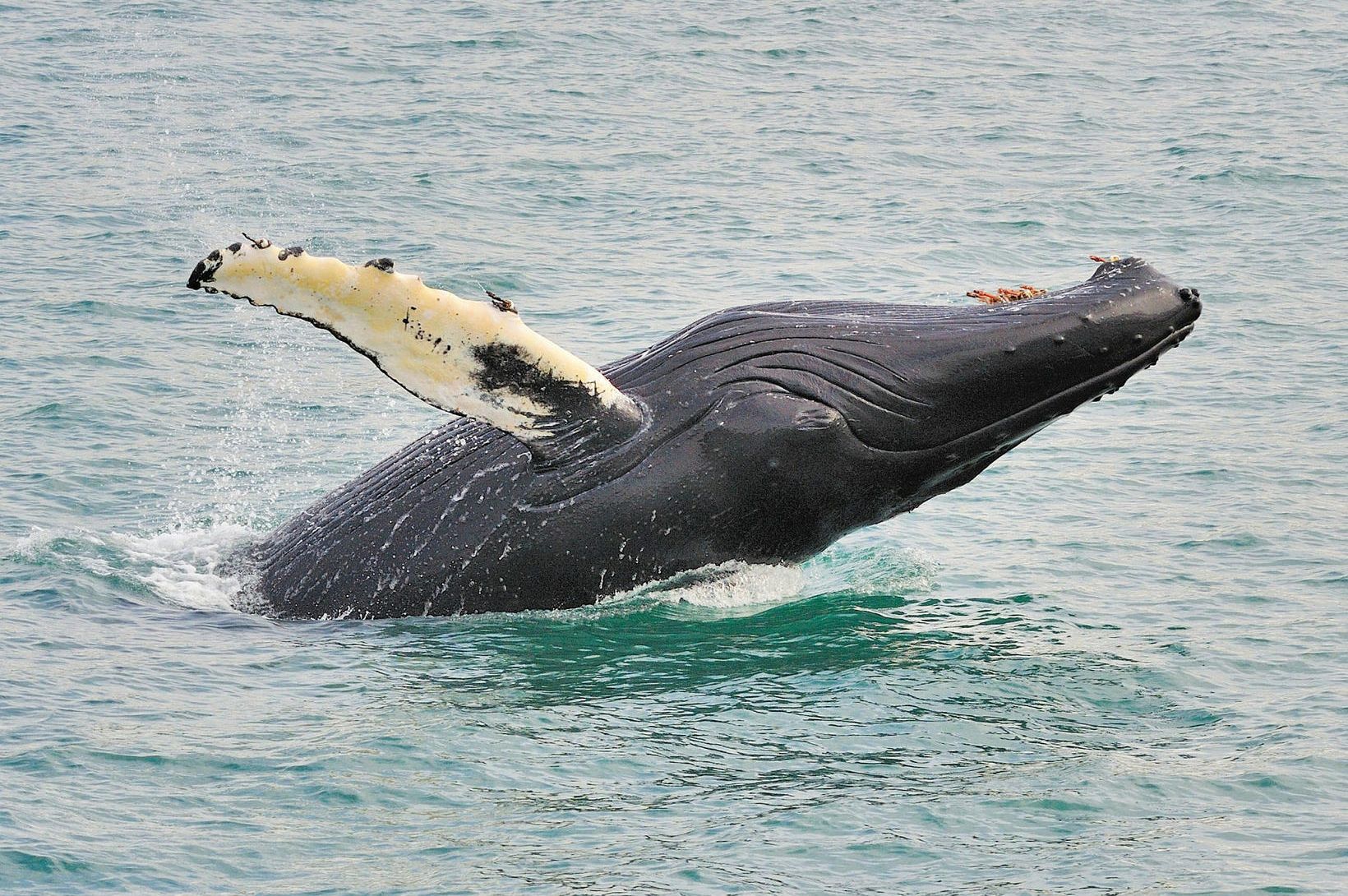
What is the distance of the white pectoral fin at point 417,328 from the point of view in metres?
11.1

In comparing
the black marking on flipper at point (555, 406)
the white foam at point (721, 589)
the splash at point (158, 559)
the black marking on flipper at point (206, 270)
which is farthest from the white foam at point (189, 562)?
the black marking on flipper at point (206, 270)

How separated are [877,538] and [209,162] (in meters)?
20.6

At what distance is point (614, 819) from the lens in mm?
10000

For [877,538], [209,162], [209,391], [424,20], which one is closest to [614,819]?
[877,538]

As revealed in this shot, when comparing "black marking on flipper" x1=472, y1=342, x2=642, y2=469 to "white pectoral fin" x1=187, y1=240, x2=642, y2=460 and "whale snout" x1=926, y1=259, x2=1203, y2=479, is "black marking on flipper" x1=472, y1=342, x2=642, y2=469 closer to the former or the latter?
"white pectoral fin" x1=187, y1=240, x2=642, y2=460

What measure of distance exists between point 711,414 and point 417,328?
7.37 feet

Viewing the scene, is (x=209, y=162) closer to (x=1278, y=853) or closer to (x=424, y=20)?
(x=424, y=20)

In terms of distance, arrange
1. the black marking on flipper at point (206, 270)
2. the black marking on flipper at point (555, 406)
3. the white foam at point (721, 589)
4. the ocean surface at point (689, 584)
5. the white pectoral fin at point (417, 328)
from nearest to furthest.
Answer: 1. the ocean surface at point (689, 584)
2. the black marking on flipper at point (206, 270)
3. the white pectoral fin at point (417, 328)
4. the black marking on flipper at point (555, 406)
5. the white foam at point (721, 589)

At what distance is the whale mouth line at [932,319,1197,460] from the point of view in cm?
1201

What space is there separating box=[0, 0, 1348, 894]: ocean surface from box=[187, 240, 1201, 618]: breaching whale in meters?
0.50

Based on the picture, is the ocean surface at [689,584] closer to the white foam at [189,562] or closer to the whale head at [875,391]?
the white foam at [189,562]

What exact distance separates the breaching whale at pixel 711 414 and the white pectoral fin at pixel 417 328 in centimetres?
2

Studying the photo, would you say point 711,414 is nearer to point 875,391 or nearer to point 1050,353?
point 875,391

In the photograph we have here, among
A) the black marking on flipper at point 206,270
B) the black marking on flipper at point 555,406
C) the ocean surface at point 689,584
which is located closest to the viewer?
the ocean surface at point 689,584
